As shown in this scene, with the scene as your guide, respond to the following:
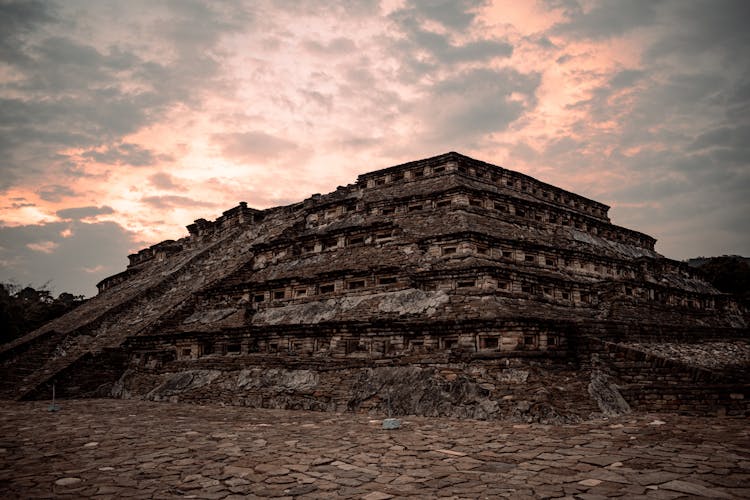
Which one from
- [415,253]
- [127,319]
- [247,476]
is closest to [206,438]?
[247,476]

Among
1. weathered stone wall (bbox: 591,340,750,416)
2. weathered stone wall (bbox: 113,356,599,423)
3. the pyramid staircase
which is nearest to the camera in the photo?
weathered stone wall (bbox: 591,340,750,416)

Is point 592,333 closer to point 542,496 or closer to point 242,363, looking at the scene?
point 542,496

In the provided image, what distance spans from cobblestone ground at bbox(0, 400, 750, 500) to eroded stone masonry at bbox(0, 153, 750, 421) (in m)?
1.46

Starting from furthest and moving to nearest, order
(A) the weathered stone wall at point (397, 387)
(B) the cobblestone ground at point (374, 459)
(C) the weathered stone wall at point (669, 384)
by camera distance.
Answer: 1. (A) the weathered stone wall at point (397, 387)
2. (C) the weathered stone wall at point (669, 384)
3. (B) the cobblestone ground at point (374, 459)

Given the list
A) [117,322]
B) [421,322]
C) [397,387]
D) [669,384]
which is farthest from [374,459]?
[117,322]

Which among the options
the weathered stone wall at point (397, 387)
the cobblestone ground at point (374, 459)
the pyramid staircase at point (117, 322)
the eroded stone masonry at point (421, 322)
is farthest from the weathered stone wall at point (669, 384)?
the pyramid staircase at point (117, 322)

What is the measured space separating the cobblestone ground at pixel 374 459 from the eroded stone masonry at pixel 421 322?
1462 mm

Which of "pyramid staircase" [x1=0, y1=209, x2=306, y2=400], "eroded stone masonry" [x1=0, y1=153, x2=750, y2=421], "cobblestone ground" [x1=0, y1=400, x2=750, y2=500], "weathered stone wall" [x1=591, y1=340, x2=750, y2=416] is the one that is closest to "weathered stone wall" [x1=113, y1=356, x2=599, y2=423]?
"eroded stone masonry" [x1=0, y1=153, x2=750, y2=421]

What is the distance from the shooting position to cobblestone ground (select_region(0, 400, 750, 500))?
541 centimetres

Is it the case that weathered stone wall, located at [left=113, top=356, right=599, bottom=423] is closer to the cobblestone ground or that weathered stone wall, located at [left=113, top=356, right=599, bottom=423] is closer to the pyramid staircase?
the cobblestone ground

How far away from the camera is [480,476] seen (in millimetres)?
5895

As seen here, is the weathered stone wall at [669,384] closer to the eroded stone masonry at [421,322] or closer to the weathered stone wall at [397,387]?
the eroded stone masonry at [421,322]

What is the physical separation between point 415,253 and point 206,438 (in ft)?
32.9

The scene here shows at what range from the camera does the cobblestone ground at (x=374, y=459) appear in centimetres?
541
